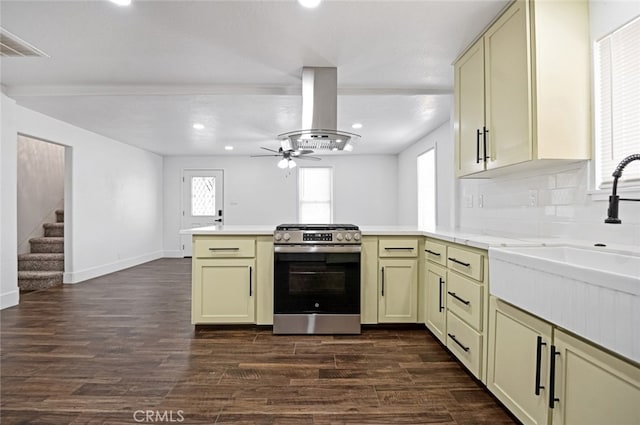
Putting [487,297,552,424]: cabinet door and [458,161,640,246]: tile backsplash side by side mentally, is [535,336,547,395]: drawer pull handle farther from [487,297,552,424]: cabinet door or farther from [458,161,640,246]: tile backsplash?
[458,161,640,246]: tile backsplash

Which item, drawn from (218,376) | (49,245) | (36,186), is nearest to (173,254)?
(49,245)

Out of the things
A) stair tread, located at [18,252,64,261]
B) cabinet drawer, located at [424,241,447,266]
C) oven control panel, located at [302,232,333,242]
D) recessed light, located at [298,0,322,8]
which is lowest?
stair tread, located at [18,252,64,261]

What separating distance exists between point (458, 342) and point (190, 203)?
266 inches

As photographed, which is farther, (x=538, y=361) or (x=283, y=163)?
(x=283, y=163)

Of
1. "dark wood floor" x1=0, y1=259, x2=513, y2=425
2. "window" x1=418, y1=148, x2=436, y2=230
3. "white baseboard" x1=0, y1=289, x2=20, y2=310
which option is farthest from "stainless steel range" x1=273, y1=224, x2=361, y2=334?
"white baseboard" x1=0, y1=289, x2=20, y2=310

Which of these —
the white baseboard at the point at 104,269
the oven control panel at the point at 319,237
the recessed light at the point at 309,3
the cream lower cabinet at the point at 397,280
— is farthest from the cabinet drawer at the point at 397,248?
the white baseboard at the point at 104,269

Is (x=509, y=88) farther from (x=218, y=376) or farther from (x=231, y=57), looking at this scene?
(x=218, y=376)

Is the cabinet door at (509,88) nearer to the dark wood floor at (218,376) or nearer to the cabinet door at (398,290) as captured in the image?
the cabinet door at (398,290)

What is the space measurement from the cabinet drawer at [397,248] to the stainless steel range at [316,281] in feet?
0.80

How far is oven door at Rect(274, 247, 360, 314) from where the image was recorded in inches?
115

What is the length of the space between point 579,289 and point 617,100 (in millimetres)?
1294

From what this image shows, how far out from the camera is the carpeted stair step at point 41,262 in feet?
17.1

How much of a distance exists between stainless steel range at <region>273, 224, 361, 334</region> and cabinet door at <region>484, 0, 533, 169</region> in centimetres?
128

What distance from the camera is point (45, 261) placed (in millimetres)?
5219
